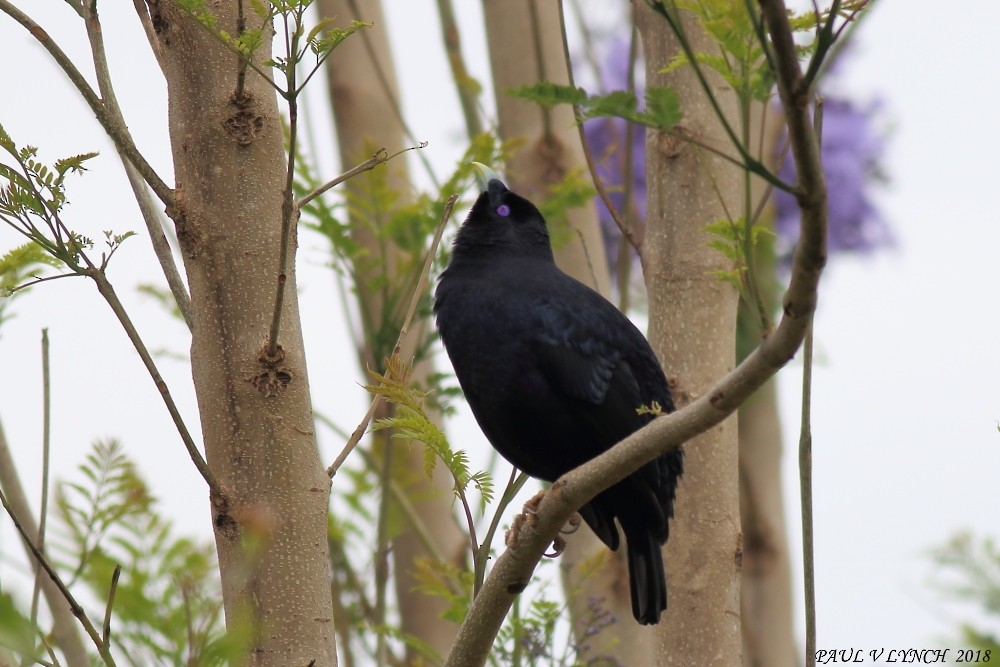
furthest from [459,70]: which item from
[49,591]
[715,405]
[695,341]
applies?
[715,405]

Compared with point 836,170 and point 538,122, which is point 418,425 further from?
point 836,170

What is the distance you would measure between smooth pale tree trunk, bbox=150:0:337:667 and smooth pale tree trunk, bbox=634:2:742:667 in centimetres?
128

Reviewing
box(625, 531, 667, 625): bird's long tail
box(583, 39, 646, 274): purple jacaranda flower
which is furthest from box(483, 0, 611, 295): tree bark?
box(625, 531, 667, 625): bird's long tail

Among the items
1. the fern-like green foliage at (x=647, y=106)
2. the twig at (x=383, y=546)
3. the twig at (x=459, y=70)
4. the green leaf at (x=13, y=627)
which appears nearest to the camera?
the green leaf at (x=13, y=627)

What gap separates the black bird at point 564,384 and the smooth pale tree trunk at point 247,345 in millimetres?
1154

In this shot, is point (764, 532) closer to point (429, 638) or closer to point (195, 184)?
point (429, 638)

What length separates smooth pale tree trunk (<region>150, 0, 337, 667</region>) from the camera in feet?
8.49

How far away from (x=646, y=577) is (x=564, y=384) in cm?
65

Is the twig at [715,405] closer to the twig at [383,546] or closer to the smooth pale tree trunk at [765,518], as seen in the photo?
the twig at [383,546]

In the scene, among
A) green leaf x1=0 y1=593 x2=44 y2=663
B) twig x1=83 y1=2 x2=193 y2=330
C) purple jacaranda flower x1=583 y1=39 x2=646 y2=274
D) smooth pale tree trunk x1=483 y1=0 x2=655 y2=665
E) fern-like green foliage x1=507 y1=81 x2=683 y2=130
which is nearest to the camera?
green leaf x1=0 y1=593 x2=44 y2=663

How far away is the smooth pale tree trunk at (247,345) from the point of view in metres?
2.59

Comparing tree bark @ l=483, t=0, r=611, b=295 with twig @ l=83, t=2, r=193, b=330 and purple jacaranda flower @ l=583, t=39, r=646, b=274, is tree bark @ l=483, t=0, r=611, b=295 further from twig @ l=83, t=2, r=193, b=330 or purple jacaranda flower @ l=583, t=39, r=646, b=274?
twig @ l=83, t=2, r=193, b=330

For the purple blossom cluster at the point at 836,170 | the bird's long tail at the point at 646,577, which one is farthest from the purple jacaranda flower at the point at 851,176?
the bird's long tail at the point at 646,577

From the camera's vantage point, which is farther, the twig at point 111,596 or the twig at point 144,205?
the twig at point 144,205
